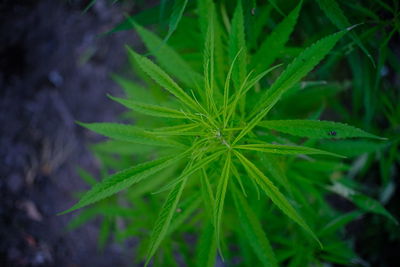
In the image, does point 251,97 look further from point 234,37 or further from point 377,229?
point 377,229

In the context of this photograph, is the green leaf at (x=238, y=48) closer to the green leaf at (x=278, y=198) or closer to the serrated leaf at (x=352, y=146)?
the green leaf at (x=278, y=198)

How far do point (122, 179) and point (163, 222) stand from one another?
193 millimetres

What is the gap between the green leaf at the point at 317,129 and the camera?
892 mm

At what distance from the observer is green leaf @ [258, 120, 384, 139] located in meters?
0.89

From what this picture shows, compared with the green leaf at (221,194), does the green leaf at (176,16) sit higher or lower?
higher

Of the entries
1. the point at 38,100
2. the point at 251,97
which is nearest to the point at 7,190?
the point at 38,100

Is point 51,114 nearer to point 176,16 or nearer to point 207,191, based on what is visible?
point 176,16

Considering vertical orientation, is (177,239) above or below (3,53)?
below

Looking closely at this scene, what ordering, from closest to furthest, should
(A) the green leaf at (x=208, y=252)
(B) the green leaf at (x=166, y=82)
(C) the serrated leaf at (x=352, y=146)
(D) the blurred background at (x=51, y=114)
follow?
(B) the green leaf at (x=166, y=82)
(A) the green leaf at (x=208, y=252)
(C) the serrated leaf at (x=352, y=146)
(D) the blurred background at (x=51, y=114)

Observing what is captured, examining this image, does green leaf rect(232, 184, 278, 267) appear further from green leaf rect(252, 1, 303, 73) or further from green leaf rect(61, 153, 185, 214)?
green leaf rect(252, 1, 303, 73)

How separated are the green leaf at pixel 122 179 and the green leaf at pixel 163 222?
3.4 inches

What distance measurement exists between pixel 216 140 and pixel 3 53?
2.84m

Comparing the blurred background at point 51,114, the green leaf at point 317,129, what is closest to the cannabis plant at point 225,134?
the green leaf at point 317,129

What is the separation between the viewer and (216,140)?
3.23 feet
